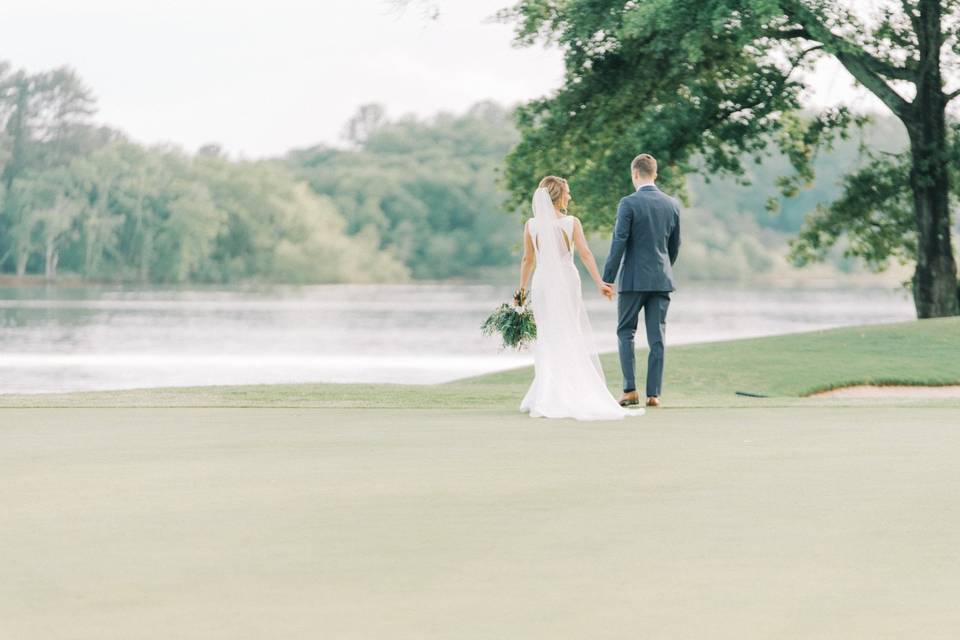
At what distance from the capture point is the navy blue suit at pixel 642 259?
520 inches

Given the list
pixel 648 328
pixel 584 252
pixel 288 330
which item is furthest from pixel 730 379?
pixel 288 330

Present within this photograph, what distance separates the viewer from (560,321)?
12.9 metres

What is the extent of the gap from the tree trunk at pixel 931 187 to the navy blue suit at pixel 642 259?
1971 centimetres

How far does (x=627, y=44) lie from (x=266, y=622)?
26.8 m

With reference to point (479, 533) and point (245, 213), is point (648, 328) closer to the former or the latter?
point (479, 533)

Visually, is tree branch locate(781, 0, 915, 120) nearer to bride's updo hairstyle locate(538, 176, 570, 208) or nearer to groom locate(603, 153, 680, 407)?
groom locate(603, 153, 680, 407)

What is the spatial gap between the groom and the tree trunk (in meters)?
19.7

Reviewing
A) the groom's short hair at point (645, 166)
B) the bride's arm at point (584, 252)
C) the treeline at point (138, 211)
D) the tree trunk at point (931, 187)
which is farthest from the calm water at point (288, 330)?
the groom's short hair at point (645, 166)

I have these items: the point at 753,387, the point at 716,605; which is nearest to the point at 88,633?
the point at 716,605

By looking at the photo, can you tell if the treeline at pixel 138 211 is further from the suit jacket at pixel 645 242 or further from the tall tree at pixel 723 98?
the suit jacket at pixel 645 242

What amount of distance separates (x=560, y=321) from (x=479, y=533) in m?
6.39

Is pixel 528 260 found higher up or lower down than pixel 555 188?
lower down

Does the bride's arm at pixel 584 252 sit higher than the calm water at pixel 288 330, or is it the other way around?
the bride's arm at pixel 584 252

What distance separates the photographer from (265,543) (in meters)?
6.43
